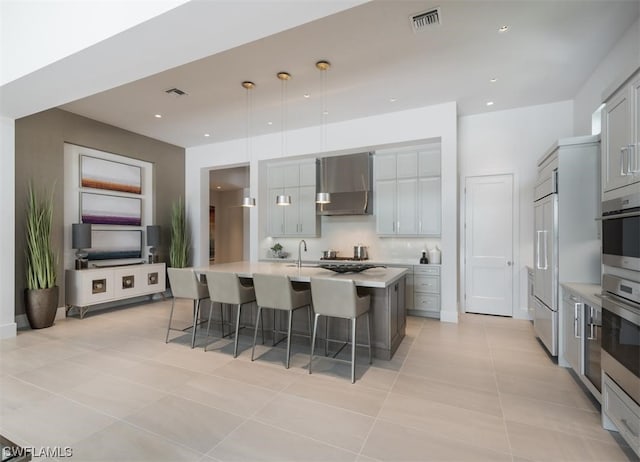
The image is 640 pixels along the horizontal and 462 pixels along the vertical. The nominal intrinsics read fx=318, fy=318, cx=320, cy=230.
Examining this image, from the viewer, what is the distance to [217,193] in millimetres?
10734

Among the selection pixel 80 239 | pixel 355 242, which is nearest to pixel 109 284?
pixel 80 239

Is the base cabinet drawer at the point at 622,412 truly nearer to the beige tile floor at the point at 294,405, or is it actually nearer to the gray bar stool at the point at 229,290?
the beige tile floor at the point at 294,405

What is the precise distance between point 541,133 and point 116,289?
7.18m

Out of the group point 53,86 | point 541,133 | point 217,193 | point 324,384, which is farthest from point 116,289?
point 541,133

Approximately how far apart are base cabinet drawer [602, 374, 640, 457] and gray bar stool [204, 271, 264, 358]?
3060 mm

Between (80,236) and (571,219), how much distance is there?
640 cm

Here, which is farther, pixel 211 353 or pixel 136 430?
pixel 211 353

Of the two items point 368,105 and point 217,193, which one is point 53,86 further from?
point 217,193

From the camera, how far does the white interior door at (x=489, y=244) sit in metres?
4.95

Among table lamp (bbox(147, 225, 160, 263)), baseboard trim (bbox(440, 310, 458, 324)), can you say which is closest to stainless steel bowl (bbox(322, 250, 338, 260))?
baseboard trim (bbox(440, 310, 458, 324))

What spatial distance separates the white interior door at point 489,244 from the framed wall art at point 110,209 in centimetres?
599

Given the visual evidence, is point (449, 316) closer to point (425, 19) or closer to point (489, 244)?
point (489, 244)

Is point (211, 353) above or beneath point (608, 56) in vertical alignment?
beneath

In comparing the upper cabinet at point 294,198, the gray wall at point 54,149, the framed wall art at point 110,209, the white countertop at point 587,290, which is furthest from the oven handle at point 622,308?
the framed wall art at point 110,209
